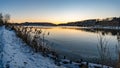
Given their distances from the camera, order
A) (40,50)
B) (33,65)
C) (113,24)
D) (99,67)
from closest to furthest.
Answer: (113,24)
(33,65)
(99,67)
(40,50)

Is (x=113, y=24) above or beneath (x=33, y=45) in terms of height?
above

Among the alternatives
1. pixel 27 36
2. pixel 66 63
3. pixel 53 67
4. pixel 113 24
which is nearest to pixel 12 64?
pixel 53 67

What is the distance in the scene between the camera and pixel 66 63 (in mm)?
8883

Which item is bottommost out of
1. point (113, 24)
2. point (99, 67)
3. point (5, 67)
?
point (99, 67)

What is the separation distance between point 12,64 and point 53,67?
150 cm

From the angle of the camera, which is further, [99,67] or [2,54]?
[99,67]

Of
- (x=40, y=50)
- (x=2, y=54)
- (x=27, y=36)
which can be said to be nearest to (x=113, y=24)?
(x=2, y=54)

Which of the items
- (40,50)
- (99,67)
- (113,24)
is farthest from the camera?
(40,50)

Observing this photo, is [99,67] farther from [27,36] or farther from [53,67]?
[27,36]

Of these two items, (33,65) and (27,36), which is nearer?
(33,65)

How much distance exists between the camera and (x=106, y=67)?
760 centimetres

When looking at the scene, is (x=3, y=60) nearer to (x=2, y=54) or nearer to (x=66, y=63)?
(x=2, y=54)

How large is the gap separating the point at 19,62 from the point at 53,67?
1194 millimetres

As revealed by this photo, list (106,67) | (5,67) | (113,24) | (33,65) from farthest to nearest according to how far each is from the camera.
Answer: (106,67) < (33,65) < (5,67) < (113,24)
